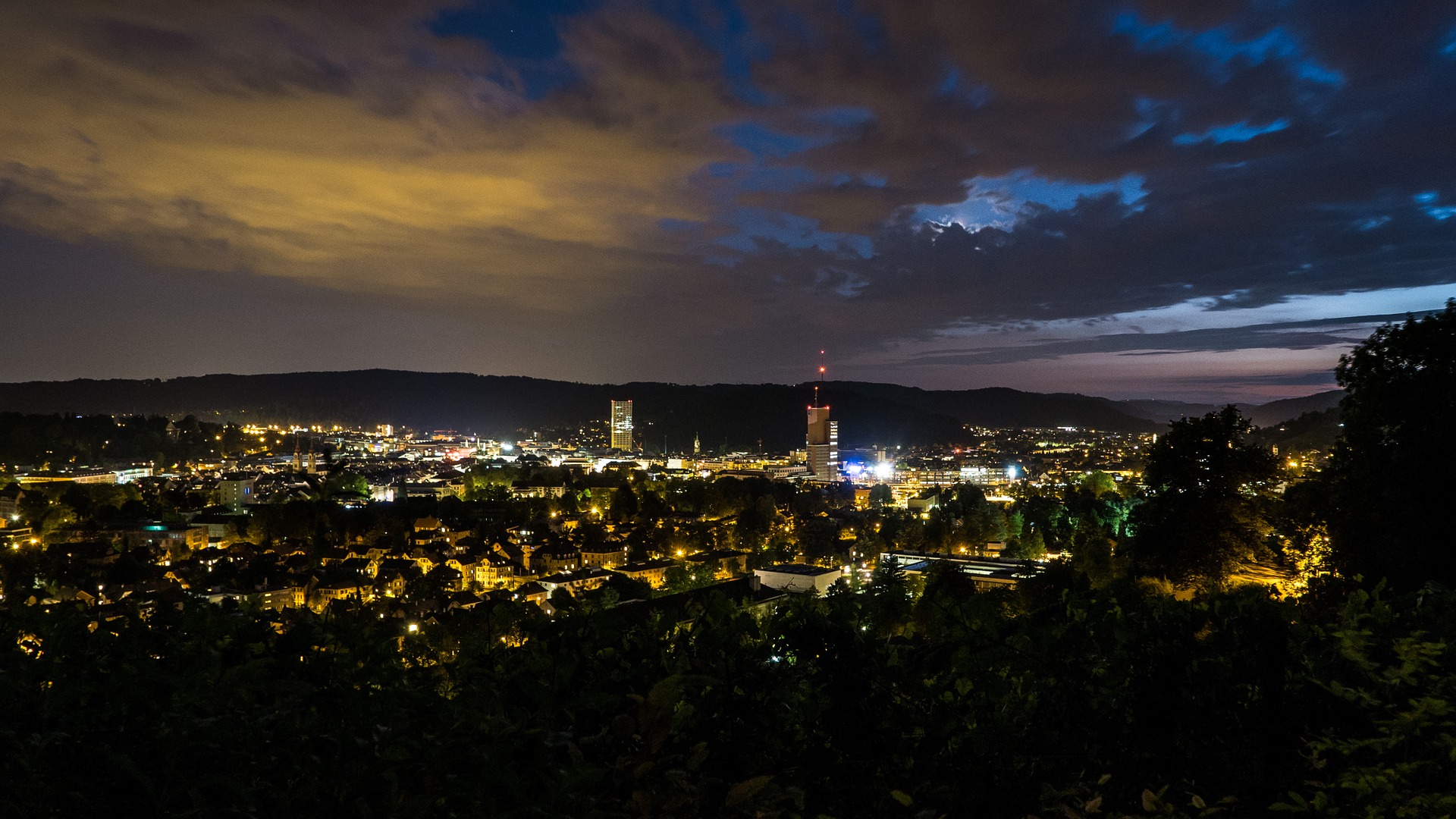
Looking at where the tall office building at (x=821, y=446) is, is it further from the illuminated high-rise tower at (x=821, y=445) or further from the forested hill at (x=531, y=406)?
the forested hill at (x=531, y=406)

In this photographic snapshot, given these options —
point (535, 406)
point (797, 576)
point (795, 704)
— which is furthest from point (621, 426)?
point (795, 704)

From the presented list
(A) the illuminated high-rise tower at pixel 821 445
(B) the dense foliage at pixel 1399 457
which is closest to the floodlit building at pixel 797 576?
(B) the dense foliage at pixel 1399 457

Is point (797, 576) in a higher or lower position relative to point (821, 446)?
lower

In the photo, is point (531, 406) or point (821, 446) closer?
point (821, 446)

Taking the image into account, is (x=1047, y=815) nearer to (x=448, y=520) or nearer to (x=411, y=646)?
(x=411, y=646)

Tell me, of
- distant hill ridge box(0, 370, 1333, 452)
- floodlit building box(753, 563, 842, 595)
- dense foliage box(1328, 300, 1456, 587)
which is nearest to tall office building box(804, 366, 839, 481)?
distant hill ridge box(0, 370, 1333, 452)

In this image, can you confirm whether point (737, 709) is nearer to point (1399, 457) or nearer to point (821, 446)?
point (1399, 457)

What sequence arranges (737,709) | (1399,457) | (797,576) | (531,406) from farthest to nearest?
(531,406), (797,576), (1399,457), (737,709)
